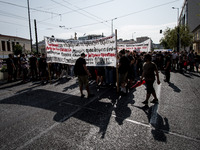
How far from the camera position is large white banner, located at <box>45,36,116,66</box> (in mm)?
6555

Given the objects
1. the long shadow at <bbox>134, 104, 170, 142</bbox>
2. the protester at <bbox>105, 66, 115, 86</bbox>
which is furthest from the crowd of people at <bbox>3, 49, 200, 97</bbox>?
the long shadow at <bbox>134, 104, 170, 142</bbox>

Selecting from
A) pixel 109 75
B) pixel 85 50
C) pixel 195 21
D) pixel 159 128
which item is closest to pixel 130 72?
pixel 109 75

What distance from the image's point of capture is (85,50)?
746cm

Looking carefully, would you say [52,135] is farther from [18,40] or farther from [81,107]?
[18,40]

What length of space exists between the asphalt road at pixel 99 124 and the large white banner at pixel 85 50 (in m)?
1.97

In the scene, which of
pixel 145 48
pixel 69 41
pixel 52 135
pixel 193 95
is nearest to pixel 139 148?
pixel 52 135

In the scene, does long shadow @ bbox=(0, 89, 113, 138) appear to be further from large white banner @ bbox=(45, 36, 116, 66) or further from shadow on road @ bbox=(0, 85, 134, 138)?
large white banner @ bbox=(45, 36, 116, 66)

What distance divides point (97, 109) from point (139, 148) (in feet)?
7.02

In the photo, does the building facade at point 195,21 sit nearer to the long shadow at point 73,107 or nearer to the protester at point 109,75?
the protester at point 109,75

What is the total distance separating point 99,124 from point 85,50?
459 cm

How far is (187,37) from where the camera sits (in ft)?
117

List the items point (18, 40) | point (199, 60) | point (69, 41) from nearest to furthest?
point (69, 41), point (199, 60), point (18, 40)

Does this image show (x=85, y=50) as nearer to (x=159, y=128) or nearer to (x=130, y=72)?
(x=130, y=72)

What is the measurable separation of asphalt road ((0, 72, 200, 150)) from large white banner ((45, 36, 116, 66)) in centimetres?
197
